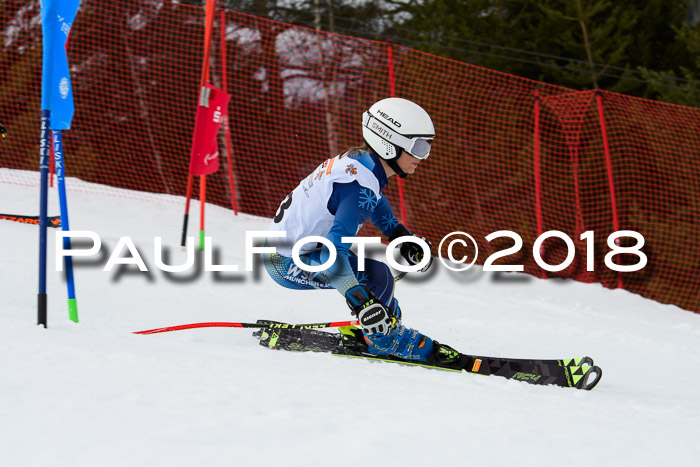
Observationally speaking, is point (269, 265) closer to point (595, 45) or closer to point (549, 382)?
point (549, 382)

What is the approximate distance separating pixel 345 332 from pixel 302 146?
11.6 m

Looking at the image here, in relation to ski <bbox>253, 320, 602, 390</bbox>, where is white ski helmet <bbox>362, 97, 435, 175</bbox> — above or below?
above

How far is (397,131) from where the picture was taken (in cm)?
325

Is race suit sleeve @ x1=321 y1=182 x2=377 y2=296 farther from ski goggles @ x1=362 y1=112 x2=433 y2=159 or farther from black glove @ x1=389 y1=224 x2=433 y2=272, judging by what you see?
black glove @ x1=389 y1=224 x2=433 y2=272

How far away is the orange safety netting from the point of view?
9.61 metres

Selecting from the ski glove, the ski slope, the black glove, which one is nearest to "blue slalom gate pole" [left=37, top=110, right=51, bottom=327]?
the ski slope

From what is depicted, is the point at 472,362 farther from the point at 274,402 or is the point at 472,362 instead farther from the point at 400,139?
the point at 274,402

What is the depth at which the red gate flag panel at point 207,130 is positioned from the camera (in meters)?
6.58

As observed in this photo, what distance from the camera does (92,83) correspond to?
15672 millimetres

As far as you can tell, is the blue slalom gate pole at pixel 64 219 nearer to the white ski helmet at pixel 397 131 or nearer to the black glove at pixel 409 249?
the white ski helmet at pixel 397 131

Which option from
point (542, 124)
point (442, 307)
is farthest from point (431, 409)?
point (542, 124)

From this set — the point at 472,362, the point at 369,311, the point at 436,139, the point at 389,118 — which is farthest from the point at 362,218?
the point at 436,139

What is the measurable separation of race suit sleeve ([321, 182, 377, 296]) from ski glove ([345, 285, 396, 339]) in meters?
0.05

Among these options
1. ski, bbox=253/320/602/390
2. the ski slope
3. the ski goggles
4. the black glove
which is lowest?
ski, bbox=253/320/602/390
